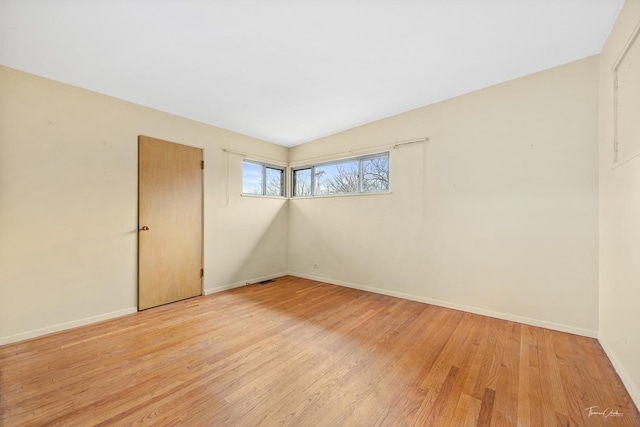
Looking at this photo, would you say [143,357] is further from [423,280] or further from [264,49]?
[423,280]

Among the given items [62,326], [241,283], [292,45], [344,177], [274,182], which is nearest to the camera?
[292,45]

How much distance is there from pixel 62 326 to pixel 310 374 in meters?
2.70

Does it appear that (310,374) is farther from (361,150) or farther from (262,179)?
(262,179)

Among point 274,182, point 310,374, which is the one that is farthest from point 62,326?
point 274,182

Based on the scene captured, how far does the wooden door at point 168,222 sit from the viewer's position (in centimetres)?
315

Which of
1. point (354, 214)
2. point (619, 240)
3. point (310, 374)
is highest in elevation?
point (354, 214)

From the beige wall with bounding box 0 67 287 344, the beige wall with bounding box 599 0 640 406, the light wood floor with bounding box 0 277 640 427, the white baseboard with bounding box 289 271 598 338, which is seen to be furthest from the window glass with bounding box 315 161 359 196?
the beige wall with bounding box 599 0 640 406

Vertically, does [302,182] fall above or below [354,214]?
above

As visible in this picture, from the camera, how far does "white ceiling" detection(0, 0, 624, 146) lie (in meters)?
1.79

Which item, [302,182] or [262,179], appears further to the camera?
[302,182]

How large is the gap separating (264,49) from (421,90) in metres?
1.88

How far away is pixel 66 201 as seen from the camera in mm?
2590

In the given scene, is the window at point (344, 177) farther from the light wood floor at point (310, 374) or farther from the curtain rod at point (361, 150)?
the light wood floor at point (310, 374)

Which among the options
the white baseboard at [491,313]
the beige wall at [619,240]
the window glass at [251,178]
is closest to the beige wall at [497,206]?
the white baseboard at [491,313]
